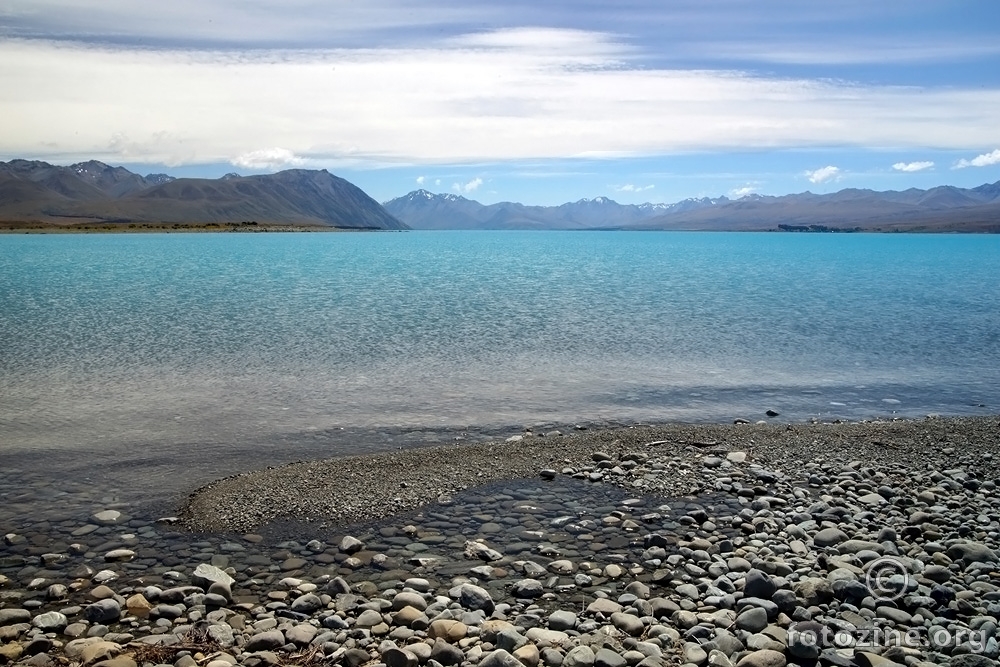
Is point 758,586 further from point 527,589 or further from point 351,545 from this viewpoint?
point 351,545

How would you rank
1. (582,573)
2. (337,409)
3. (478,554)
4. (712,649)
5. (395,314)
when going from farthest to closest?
A: 1. (395,314)
2. (337,409)
3. (478,554)
4. (582,573)
5. (712,649)

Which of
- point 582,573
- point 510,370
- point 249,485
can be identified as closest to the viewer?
point 582,573

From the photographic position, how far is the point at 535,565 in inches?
454

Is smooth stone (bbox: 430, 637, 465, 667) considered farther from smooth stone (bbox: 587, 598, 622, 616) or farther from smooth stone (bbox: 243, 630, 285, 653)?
smooth stone (bbox: 587, 598, 622, 616)

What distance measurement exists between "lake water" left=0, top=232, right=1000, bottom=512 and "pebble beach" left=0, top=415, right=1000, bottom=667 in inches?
151

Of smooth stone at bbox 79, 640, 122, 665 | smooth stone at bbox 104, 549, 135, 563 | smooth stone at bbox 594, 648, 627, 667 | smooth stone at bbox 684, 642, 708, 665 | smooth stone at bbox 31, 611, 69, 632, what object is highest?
smooth stone at bbox 594, 648, 627, 667

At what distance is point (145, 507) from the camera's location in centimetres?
1431

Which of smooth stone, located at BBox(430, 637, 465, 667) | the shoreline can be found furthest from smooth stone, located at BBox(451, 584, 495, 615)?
the shoreline

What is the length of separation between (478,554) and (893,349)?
1182 inches

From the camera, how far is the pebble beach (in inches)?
355

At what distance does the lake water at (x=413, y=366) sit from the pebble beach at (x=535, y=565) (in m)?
3.83

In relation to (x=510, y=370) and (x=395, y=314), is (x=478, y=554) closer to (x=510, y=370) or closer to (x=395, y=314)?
(x=510, y=370)

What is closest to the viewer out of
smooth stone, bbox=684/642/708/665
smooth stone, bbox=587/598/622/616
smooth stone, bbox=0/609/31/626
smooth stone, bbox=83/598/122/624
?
smooth stone, bbox=684/642/708/665

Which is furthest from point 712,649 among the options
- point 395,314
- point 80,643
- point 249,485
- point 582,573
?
point 395,314
